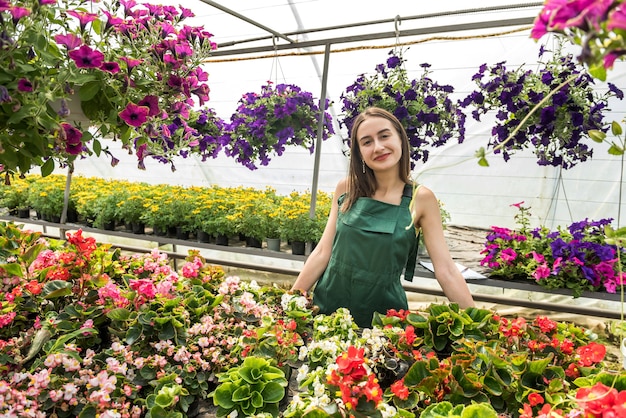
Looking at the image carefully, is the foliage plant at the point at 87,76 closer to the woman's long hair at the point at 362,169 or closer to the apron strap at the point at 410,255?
the woman's long hair at the point at 362,169

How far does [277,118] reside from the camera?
2684 mm

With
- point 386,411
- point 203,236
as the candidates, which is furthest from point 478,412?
point 203,236

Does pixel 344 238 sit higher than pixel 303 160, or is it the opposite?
pixel 303 160

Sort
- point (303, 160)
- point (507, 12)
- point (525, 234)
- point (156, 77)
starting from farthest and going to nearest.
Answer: point (303, 160)
point (507, 12)
point (525, 234)
point (156, 77)

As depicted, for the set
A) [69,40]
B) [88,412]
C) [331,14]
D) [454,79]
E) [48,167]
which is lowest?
[88,412]

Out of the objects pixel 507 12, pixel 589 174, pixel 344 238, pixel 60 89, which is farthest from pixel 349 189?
pixel 589 174

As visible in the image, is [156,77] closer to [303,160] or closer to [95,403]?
[95,403]

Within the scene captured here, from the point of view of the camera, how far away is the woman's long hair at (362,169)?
199 centimetres

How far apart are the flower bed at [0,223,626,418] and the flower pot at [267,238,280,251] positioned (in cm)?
142

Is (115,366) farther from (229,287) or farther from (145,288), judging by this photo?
(229,287)

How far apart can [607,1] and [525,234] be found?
2.43 meters

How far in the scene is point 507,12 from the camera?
3533 mm

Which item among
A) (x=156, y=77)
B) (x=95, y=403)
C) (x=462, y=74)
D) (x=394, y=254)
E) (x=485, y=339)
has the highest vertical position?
(x=462, y=74)

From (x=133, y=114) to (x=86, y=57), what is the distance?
0.13 m
